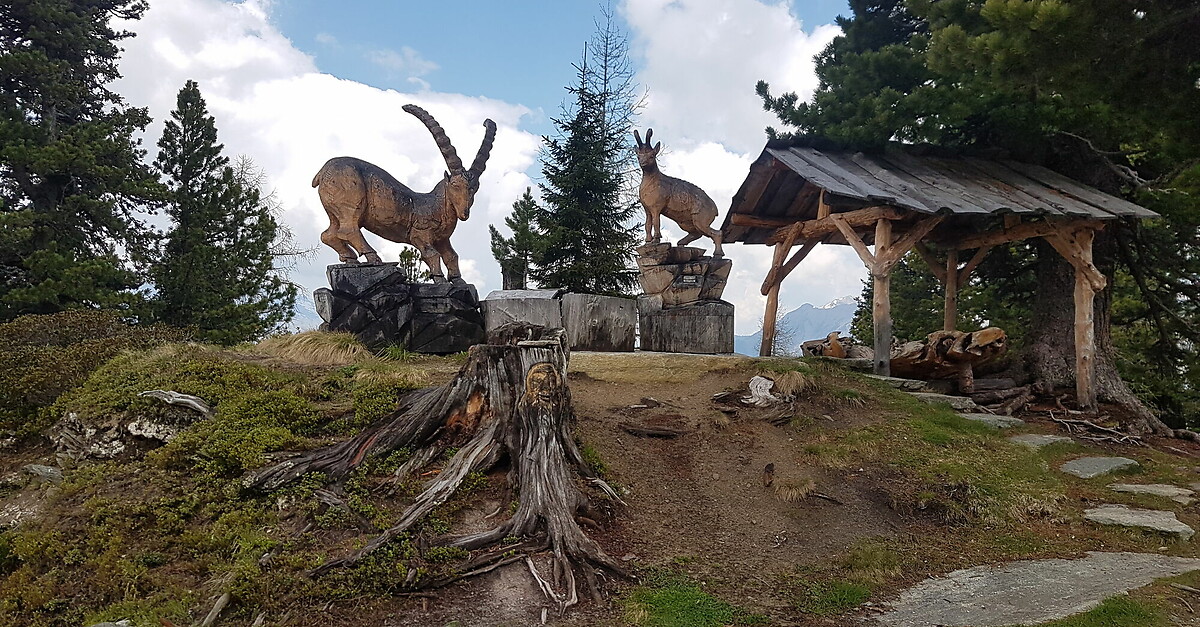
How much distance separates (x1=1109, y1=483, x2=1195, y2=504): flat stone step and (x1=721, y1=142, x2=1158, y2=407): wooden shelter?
Result: 3.15 meters

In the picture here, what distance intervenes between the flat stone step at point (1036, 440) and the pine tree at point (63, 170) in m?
14.7

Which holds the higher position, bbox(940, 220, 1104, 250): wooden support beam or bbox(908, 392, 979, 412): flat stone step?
bbox(940, 220, 1104, 250): wooden support beam

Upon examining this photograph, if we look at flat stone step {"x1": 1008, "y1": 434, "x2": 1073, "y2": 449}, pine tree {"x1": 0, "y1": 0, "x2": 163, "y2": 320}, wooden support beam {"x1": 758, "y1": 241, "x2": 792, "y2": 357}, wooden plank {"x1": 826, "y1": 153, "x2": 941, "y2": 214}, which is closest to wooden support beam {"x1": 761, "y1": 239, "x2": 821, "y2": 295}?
wooden support beam {"x1": 758, "y1": 241, "x2": 792, "y2": 357}

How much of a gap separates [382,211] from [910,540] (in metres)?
8.44

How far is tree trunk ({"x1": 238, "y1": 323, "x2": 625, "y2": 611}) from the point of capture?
3877mm

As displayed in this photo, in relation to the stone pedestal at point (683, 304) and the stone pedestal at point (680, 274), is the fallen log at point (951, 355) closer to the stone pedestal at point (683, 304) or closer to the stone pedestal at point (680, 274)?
the stone pedestal at point (683, 304)

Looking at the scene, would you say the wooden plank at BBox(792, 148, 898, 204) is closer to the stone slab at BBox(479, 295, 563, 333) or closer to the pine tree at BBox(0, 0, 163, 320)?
the stone slab at BBox(479, 295, 563, 333)

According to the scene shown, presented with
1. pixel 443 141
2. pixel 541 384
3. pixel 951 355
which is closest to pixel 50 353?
pixel 443 141

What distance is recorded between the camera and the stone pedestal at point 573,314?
10.1m

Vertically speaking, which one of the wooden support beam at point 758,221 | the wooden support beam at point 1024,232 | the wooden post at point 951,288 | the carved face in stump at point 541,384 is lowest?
the carved face in stump at point 541,384

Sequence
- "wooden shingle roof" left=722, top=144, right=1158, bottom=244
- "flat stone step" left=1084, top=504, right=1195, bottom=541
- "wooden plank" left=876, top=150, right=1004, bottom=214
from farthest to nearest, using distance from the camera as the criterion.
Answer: "wooden shingle roof" left=722, top=144, right=1158, bottom=244, "wooden plank" left=876, top=150, right=1004, bottom=214, "flat stone step" left=1084, top=504, right=1195, bottom=541

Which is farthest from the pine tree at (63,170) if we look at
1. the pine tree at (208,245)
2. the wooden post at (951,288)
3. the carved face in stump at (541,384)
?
the wooden post at (951,288)

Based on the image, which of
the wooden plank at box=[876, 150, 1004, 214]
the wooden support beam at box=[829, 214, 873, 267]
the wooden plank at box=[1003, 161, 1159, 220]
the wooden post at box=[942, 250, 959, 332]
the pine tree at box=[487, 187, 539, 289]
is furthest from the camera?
the pine tree at box=[487, 187, 539, 289]

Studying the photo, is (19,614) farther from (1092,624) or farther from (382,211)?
(382,211)
